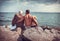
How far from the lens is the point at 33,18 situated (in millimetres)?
3584

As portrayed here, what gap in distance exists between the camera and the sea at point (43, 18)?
3.54 metres

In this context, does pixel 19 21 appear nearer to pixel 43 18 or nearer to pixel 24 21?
pixel 24 21

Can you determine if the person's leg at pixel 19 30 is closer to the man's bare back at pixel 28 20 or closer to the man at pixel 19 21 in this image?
the man at pixel 19 21

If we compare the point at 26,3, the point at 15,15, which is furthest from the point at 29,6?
the point at 15,15

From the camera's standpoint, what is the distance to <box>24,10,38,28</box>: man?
11.7ft

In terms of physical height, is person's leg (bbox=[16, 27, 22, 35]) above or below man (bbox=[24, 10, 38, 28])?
below

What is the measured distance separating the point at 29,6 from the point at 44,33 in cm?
65

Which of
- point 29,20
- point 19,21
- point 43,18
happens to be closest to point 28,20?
point 29,20

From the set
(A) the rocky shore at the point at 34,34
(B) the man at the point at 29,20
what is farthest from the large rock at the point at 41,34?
(B) the man at the point at 29,20

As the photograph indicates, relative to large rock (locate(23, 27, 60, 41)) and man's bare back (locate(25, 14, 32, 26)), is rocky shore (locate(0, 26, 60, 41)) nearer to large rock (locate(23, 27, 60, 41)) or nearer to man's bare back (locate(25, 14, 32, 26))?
large rock (locate(23, 27, 60, 41))

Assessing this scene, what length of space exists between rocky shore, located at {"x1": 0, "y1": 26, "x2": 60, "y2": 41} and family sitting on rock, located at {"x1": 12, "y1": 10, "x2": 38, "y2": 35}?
0.10 meters

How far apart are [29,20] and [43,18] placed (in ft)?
0.98

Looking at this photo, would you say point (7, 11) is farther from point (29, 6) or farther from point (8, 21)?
point (29, 6)

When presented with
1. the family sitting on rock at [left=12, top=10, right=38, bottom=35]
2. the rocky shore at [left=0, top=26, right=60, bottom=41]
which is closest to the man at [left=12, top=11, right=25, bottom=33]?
the family sitting on rock at [left=12, top=10, right=38, bottom=35]
